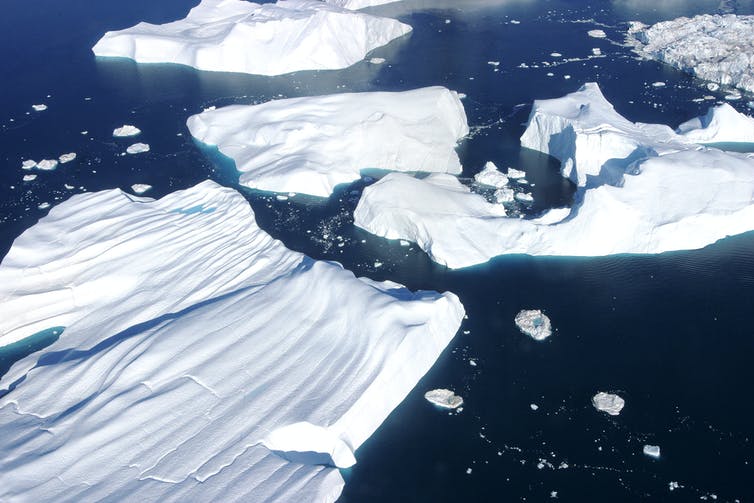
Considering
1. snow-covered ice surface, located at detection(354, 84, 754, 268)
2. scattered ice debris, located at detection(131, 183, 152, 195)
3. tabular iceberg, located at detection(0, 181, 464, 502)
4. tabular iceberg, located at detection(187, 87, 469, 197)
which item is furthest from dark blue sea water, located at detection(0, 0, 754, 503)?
tabular iceberg, located at detection(0, 181, 464, 502)

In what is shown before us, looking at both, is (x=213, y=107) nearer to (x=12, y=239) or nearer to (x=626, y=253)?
(x=12, y=239)

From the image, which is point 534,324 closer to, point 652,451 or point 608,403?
point 608,403

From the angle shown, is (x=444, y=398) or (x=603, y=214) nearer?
(x=444, y=398)

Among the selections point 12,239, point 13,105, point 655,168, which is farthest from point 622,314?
point 13,105

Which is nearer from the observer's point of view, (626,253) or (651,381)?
(651,381)

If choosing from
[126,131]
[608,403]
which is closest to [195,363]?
[608,403]

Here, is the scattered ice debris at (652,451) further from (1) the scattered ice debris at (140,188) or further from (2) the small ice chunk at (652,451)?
(1) the scattered ice debris at (140,188)
